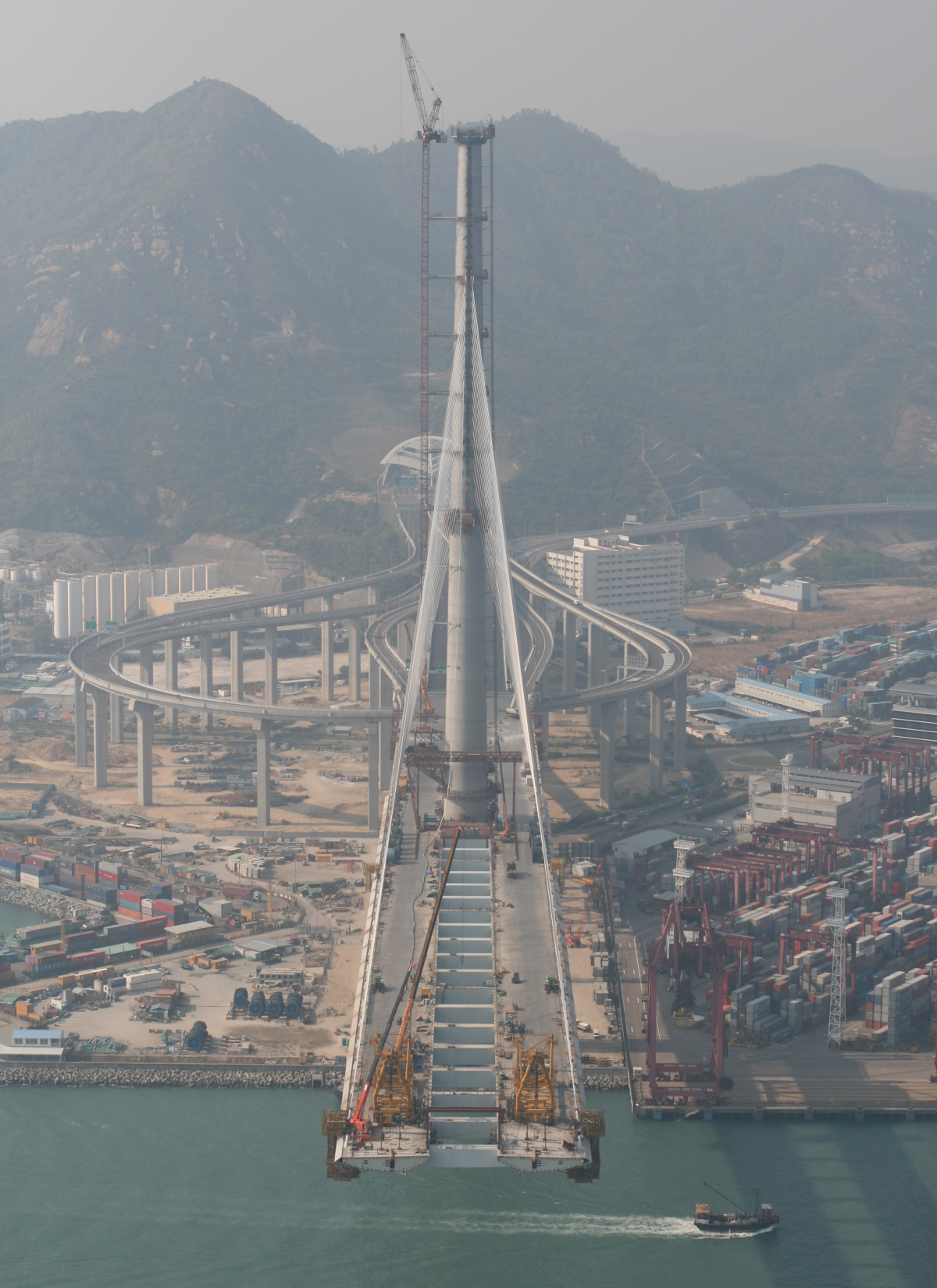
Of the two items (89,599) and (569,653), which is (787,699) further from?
(89,599)

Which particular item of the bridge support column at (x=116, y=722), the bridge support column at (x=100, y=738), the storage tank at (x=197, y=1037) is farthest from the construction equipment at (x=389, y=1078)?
the bridge support column at (x=116, y=722)

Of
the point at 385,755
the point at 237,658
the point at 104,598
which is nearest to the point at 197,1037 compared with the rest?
the point at 385,755

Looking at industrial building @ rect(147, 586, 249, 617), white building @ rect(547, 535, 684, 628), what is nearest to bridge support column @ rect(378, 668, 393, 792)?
industrial building @ rect(147, 586, 249, 617)

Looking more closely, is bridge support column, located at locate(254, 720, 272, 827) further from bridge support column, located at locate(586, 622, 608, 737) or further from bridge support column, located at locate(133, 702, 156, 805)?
bridge support column, located at locate(586, 622, 608, 737)

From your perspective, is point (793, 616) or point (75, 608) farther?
point (793, 616)

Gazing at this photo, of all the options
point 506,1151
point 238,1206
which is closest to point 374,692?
point 238,1206

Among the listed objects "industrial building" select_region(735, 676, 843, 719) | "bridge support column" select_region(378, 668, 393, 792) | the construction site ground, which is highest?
"industrial building" select_region(735, 676, 843, 719)
